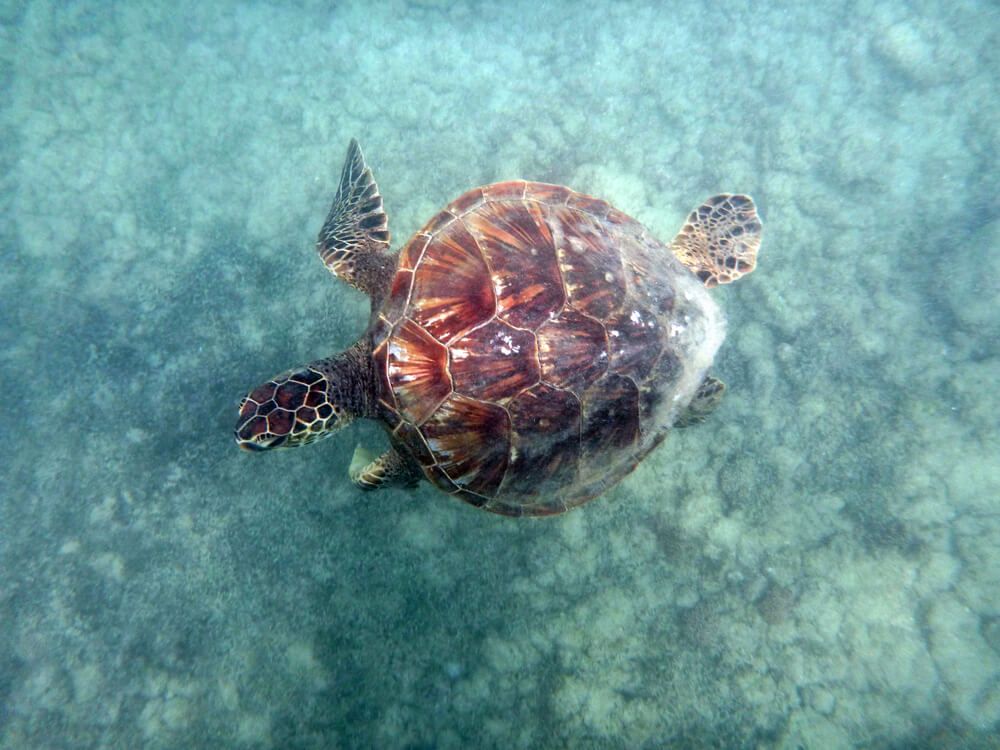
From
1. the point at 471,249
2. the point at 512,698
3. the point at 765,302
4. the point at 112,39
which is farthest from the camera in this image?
the point at 112,39

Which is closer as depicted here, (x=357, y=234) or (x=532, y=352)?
(x=532, y=352)

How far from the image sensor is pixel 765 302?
141 inches

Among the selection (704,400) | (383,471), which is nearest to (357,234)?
(383,471)

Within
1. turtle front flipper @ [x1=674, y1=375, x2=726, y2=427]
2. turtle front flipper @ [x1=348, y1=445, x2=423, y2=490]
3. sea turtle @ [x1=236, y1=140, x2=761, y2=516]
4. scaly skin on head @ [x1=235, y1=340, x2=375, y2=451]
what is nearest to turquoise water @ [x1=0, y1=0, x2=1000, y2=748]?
turtle front flipper @ [x1=348, y1=445, x2=423, y2=490]

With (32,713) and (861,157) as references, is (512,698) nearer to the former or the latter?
(32,713)

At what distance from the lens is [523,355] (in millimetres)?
2242

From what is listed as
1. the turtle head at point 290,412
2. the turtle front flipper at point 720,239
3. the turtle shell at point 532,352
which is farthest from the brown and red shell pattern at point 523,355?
the turtle front flipper at point 720,239

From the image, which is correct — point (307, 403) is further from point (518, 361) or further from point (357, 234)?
point (357, 234)

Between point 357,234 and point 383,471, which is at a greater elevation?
point 357,234

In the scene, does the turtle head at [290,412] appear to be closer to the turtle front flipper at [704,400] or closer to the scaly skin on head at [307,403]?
the scaly skin on head at [307,403]

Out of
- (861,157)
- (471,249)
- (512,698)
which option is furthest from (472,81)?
(512,698)

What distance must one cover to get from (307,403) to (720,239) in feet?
9.59

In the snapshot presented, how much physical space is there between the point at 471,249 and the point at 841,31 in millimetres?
4030

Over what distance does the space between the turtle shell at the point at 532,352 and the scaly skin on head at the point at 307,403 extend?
0.71 feet
